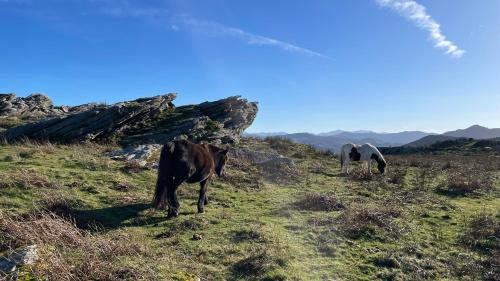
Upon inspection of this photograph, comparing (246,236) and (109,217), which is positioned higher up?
(109,217)

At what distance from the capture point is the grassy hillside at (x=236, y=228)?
26.8ft

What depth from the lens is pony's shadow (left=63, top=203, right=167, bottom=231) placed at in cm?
1098

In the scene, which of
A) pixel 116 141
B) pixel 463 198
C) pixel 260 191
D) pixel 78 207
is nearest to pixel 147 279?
pixel 78 207

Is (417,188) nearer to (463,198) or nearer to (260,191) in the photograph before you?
(463,198)

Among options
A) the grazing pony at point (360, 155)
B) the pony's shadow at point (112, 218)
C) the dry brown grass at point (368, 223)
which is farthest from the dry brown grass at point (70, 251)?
A: the grazing pony at point (360, 155)

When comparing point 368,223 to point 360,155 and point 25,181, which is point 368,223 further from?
point 360,155

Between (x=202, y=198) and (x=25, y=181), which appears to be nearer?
(x=25, y=181)

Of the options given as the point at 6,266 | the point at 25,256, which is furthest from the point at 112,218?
the point at 6,266

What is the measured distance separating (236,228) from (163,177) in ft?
8.97

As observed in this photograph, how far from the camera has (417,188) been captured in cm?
2062

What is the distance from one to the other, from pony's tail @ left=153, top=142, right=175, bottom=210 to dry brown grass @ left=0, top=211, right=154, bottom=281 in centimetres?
319

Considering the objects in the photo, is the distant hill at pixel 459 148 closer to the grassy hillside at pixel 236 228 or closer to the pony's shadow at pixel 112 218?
the grassy hillside at pixel 236 228

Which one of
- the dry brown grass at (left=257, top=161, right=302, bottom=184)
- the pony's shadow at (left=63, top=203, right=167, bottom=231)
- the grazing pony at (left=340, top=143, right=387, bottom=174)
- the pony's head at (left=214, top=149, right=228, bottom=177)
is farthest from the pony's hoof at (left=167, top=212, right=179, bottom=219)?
the grazing pony at (left=340, top=143, right=387, bottom=174)

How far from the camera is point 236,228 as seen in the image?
37.9 ft
